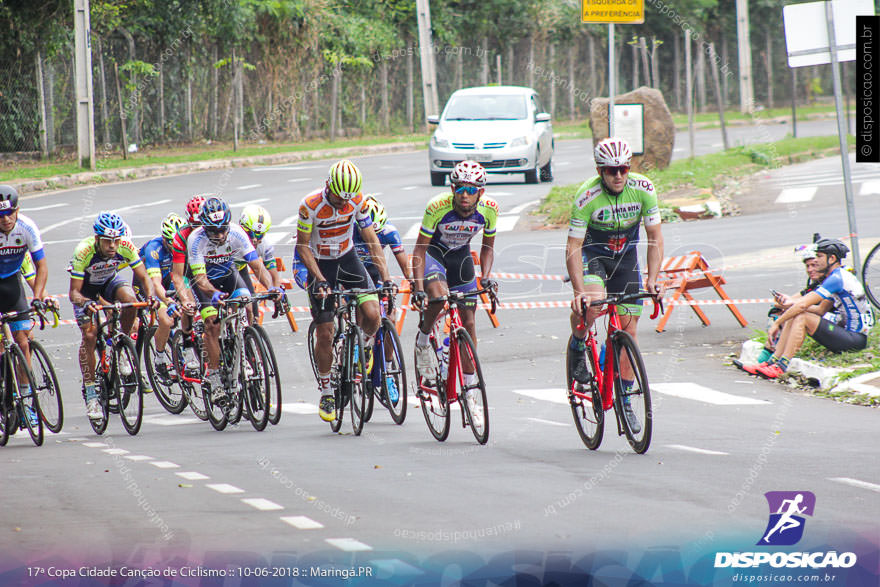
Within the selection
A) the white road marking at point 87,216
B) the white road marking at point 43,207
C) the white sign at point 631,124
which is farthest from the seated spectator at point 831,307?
the white road marking at point 43,207

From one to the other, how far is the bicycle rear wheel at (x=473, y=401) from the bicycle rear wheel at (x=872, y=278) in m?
5.79

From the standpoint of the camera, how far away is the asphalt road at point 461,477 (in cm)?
620

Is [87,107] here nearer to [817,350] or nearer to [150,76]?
[150,76]

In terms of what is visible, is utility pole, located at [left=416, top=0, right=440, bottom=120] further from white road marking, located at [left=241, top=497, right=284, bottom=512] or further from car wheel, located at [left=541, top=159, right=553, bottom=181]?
white road marking, located at [left=241, top=497, right=284, bottom=512]

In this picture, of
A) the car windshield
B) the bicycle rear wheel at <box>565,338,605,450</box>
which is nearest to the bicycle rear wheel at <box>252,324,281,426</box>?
the bicycle rear wheel at <box>565,338,605,450</box>

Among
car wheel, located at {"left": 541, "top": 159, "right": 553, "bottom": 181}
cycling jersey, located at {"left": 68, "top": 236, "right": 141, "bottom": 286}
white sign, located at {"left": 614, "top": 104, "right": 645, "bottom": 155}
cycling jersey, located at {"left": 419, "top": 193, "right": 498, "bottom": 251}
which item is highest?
white sign, located at {"left": 614, "top": 104, "right": 645, "bottom": 155}

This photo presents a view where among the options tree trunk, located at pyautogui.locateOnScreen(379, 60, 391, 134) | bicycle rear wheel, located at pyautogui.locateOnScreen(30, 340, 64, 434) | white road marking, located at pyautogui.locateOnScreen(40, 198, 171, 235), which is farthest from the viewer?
tree trunk, located at pyautogui.locateOnScreen(379, 60, 391, 134)

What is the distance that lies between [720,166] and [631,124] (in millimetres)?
6291

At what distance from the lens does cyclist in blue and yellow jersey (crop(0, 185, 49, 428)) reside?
10.5 meters

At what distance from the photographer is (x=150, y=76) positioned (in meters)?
34.9

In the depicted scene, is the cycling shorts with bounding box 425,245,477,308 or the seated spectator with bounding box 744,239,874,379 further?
the seated spectator with bounding box 744,239,874,379

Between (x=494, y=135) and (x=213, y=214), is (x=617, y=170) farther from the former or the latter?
(x=494, y=135)

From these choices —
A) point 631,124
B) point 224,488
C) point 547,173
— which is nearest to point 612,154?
point 224,488

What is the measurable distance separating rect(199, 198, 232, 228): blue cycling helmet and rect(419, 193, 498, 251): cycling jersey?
1.66 m
